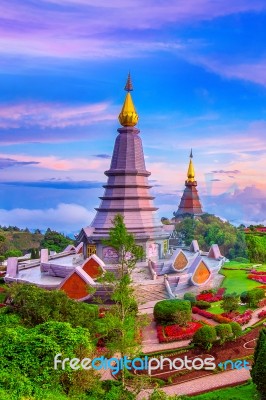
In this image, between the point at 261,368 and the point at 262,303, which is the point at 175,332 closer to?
the point at 262,303

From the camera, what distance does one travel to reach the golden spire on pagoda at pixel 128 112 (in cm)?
3853

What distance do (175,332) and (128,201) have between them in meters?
16.0

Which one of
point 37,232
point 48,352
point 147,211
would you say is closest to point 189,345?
point 48,352

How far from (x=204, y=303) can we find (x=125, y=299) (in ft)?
41.6

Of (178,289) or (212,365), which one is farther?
(178,289)

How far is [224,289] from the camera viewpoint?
107ft

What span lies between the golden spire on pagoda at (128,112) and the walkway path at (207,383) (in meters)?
25.2

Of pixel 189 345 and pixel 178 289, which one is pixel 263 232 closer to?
pixel 178 289

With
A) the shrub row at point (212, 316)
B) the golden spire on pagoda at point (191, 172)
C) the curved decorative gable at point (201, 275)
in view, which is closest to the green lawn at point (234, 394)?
the shrub row at point (212, 316)

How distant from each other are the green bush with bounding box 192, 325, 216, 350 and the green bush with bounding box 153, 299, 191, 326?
2988mm

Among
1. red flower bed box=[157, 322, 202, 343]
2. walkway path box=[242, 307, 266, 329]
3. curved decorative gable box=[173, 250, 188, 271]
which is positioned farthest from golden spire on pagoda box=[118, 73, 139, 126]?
red flower bed box=[157, 322, 202, 343]

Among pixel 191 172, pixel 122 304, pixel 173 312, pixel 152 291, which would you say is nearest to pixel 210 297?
pixel 152 291

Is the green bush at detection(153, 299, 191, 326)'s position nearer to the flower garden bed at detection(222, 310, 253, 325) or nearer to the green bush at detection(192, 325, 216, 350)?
the flower garden bed at detection(222, 310, 253, 325)

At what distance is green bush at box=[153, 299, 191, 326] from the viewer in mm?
23177
